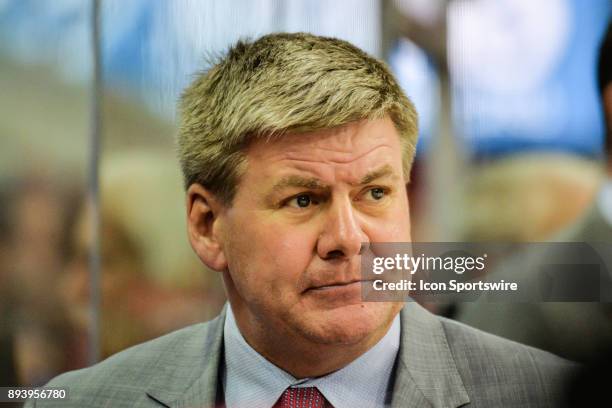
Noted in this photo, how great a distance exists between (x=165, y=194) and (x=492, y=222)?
55cm

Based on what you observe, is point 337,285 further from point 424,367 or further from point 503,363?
point 503,363

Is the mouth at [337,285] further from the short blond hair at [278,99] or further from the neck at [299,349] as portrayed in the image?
the short blond hair at [278,99]

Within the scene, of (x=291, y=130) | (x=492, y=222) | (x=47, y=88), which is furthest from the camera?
(x=47, y=88)

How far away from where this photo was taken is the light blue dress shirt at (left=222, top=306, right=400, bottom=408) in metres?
1.38

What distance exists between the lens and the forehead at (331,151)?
1311 millimetres

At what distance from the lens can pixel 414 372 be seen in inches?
54.4

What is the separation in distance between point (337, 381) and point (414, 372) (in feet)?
0.40

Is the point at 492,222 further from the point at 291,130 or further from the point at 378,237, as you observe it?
the point at 291,130

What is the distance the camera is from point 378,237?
134 cm

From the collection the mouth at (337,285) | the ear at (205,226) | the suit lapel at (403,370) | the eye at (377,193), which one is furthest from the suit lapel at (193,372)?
the eye at (377,193)

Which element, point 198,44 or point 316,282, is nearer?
point 316,282

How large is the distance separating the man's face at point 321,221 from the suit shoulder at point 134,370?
0.64ft

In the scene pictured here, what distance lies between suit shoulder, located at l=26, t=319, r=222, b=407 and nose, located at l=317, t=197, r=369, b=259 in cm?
30

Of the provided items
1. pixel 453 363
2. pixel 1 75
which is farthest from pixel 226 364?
pixel 1 75
